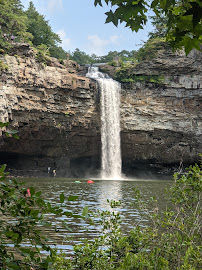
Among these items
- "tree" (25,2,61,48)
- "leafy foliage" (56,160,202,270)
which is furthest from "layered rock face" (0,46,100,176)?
"leafy foliage" (56,160,202,270)

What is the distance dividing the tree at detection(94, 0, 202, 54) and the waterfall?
32845 millimetres

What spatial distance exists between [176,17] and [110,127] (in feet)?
112

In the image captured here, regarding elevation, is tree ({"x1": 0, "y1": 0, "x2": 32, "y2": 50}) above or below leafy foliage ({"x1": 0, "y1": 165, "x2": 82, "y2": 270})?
above

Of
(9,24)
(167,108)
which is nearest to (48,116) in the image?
(9,24)

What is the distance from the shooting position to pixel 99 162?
38.8 m

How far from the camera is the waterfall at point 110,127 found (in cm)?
3603

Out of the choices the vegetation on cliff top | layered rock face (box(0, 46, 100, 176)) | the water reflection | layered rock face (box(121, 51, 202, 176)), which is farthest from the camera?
layered rock face (box(121, 51, 202, 176))

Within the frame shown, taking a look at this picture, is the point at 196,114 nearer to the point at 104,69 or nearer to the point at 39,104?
the point at 104,69

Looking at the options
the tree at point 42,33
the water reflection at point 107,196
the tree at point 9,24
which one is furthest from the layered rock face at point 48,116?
the water reflection at point 107,196

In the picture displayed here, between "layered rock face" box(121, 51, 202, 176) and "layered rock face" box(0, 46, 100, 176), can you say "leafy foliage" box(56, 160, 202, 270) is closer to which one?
"layered rock face" box(0, 46, 100, 176)

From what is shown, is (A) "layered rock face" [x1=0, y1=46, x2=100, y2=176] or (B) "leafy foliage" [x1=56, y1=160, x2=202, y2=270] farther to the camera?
(A) "layered rock face" [x1=0, y1=46, x2=100, y2=176]

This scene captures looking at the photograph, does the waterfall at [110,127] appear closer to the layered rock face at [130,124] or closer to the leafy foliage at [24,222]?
the layered rock face at [130,124]

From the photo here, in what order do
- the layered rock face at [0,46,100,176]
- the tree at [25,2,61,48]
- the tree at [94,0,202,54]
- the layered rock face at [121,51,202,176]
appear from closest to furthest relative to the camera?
the tree at [94,0,202,54] → the layered rock face at [0,46,100,176] → the layered rock face at [121,51,202,176] → the tree at [25,2,61,48]

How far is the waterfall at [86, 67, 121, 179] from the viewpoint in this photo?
36.0 metres
